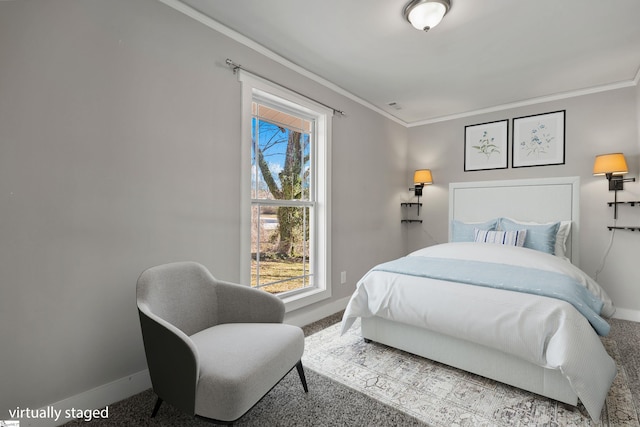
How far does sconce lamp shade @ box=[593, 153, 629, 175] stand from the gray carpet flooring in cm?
192

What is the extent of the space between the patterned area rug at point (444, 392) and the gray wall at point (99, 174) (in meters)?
1.10

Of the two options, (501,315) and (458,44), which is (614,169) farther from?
(501,315)

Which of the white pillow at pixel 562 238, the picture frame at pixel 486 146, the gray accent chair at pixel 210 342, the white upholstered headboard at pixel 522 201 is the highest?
the picture frame at pixel 486 146

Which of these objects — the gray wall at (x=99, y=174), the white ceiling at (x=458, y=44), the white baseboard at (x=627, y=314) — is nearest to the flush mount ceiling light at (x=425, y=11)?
the white ceiling at (x=458, y=44)

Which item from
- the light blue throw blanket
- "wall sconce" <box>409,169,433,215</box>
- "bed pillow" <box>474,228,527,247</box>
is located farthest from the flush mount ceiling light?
"wall sconce" <box>409,169,433,215</box>

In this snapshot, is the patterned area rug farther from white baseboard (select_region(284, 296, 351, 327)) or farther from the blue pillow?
the blue pillow

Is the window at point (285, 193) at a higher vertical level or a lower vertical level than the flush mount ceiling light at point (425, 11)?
lower

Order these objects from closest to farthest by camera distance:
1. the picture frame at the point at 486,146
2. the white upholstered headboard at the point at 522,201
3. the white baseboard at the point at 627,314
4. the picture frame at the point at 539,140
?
1. the white baseboard at the point at 627,314
2. the white upholstered headboard at the point at 522,201
3. the picture frame at the point at 539,140
4. the picture frame at the point at 486,146

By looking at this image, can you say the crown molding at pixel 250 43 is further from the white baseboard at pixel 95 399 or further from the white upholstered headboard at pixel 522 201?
the white baseboard at pixel 95 399

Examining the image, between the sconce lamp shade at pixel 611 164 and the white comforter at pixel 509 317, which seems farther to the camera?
the sconce lamp shade at pixel 611 164

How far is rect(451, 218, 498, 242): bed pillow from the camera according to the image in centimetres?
359

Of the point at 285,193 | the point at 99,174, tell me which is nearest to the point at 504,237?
the point at 285,193

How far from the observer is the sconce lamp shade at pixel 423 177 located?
4.30 metres

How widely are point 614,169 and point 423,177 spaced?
1.93 m
